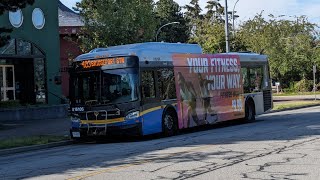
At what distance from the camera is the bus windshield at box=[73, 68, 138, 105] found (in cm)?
1595

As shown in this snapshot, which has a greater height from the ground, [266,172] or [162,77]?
[162,77]

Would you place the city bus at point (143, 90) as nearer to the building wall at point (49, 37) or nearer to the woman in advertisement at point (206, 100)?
the woman in advertisement at point (206, 100)

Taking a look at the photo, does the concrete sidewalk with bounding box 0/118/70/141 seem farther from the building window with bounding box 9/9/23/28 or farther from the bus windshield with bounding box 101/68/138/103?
the building window with bounding box 9/9/23/28

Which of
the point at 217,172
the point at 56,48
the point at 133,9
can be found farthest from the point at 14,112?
the point at 217,172

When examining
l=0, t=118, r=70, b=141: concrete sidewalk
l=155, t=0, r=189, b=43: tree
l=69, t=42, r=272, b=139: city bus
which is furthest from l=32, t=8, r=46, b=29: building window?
l=155, t=0, r=189, b=43: tree

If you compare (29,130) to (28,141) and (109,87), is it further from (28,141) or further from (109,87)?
(109,87)

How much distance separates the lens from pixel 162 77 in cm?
1719

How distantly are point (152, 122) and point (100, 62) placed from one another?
262cm

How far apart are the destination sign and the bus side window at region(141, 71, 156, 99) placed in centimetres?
86

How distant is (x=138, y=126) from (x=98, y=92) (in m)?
1.74

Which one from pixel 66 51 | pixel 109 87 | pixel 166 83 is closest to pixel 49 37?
pixel 66 51

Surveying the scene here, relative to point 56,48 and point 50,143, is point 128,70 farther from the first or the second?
point 56,48

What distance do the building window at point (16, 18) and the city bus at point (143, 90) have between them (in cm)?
1366

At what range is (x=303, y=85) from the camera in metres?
58.8
